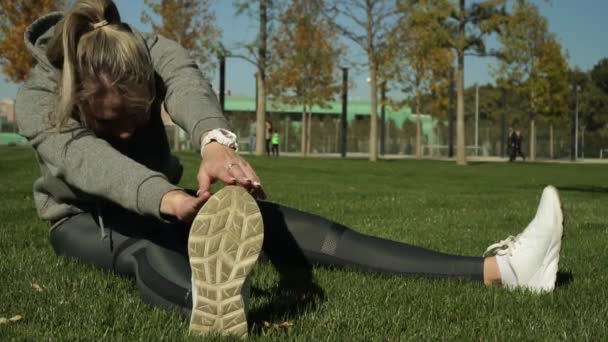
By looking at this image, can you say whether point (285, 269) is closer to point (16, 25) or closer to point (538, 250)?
point (538, 250)

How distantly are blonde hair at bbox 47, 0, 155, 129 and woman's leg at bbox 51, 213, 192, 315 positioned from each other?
0.60 m

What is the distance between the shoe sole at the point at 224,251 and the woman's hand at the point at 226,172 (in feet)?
0.43

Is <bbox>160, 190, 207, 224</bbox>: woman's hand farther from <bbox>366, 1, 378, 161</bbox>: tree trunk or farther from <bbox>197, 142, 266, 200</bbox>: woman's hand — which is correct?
<bbox>366, 1, 378, 161</bbox>: tree trunk

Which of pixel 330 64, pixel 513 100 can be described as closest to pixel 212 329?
pixel 330 64

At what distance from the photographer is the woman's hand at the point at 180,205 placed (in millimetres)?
2572

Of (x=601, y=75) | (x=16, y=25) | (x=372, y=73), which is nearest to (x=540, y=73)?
(x=372, y=73)

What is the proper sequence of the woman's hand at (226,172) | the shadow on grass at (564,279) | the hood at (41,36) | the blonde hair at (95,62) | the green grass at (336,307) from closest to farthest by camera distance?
1. the woman's hand at (226,172)
2. the green grass at (336,307)
3. the blonde hair at (95,62)
4. the hood at (41,36)
5. the shadow on grass at (564,279)

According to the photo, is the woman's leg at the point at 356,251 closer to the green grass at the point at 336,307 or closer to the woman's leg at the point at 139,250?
the green grass at the point at 336,307

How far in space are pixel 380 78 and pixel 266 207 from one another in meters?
32.0

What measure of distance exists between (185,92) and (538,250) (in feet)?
5.72

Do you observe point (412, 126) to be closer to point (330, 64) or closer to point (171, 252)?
point (330, 64)

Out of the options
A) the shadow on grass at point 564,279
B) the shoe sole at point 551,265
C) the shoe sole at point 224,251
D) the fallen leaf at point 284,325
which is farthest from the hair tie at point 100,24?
the shadow on grass at point 564,279

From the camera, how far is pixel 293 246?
378cm

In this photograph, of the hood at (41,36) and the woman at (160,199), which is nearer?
the woman at (160,199)
